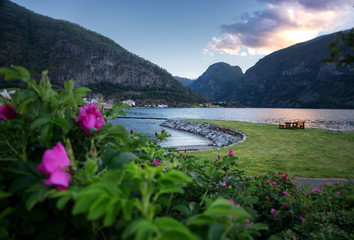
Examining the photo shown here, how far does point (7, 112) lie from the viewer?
3.11 feet

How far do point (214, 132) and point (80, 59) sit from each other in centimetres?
15721

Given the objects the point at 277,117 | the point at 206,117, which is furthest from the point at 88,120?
the point at 277,117

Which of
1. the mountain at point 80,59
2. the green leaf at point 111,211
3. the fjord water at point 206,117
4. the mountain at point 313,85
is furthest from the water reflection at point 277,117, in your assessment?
the mountain at point 313,85

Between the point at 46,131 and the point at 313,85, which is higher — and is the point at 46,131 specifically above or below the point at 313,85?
below

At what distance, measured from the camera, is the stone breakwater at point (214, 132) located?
1506 centimetres

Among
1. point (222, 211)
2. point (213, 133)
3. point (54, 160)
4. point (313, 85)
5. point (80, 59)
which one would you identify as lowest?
point (213, 133)

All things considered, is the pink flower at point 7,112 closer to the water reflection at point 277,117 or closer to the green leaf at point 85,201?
the green leaf at point 85,201

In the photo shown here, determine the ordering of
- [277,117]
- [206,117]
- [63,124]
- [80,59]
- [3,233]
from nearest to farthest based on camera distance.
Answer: [3,233] → [63,124] → [206,117] → [277,117] → [80,59]

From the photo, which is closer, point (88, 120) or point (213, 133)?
point (88, 120)

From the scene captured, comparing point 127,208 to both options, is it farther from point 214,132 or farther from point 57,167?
point 214,132

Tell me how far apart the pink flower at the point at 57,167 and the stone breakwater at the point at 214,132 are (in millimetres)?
12702

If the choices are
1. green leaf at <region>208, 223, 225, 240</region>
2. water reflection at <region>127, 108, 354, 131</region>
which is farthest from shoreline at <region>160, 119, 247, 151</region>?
water reflection at <region>127, 108, 354, 131</region>

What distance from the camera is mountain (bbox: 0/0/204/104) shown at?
12225cm

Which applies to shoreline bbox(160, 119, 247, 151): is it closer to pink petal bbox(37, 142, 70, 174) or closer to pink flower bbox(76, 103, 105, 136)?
pink flower bbox(76, 103, 105, 136)
